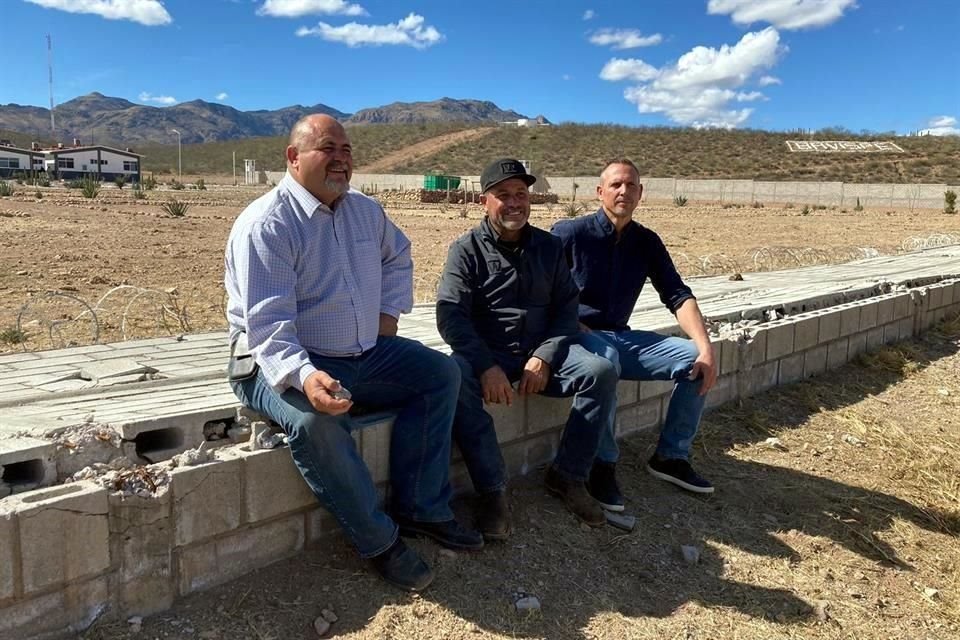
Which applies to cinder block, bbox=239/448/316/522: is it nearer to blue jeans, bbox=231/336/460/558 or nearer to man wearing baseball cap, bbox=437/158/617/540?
blue jeans, bbox=231/336/460/558

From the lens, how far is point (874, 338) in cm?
687

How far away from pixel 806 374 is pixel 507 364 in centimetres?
324

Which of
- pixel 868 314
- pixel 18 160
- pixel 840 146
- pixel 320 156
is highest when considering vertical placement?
pixel 840 146

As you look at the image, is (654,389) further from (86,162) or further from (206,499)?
(86,162)

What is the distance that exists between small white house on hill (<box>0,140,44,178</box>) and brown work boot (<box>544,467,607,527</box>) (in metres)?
66.7

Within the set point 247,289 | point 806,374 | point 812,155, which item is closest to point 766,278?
point 806,374

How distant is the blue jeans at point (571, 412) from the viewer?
11.1 ft

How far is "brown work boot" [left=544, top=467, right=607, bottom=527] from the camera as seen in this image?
3562 mm

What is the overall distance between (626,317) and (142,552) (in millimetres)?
2658

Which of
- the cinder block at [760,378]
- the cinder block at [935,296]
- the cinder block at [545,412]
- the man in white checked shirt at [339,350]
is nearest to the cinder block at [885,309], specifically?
the cinder block at [935,296]

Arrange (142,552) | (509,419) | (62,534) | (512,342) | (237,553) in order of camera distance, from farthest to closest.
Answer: (509,419)
(512,342)
(237,553)
(142,552)
(62,534)

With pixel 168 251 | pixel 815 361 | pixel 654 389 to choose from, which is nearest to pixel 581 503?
pixel 654 389

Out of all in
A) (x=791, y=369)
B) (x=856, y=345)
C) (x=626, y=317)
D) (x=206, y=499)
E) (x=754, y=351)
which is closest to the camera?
(x=206, y=499)

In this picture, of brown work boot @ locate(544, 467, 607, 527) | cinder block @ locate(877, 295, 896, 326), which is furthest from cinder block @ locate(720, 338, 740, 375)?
cinder block @ locate(877, 295, 896, 326)
